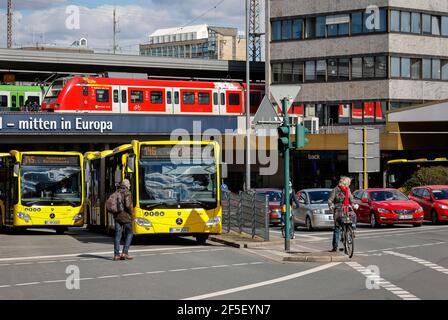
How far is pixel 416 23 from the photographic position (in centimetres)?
6562

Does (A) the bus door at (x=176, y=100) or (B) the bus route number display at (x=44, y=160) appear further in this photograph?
(A) the bus door at (x=176, y=100)

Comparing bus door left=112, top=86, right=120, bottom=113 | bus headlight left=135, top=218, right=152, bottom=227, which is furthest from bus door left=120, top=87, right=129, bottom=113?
bus headlight left=135, top=218, right=152, bottom=227

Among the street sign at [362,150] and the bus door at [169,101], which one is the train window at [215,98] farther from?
the street sign at [362,150]

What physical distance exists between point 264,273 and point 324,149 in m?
43.2

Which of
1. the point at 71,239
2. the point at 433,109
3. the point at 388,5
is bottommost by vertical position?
the point at 71,239

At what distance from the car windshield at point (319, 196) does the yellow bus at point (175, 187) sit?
366 inches

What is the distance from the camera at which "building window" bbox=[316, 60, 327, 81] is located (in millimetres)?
67875

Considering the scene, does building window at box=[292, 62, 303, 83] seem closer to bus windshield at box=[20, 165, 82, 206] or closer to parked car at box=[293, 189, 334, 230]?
parked car at box=[293, 189, 334, 230]

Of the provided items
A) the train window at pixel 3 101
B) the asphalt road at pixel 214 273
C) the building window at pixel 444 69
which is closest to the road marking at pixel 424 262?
the asphalt road at pixel 214 273

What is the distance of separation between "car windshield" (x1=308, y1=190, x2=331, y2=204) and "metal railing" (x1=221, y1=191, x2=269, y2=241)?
164 inches

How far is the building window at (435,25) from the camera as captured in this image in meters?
66.6

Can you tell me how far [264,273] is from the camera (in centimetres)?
1819
